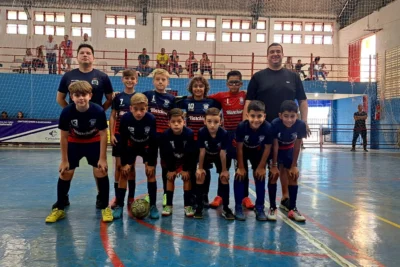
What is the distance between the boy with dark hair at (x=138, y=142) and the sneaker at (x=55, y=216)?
0.57 metres

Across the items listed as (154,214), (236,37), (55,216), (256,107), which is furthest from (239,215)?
(236,37)

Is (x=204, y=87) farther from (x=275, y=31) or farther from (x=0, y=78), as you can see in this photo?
(x=275, y=31)

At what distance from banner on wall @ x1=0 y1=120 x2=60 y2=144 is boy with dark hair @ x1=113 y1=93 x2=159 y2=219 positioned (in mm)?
11606

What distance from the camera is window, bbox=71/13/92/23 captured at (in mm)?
22172

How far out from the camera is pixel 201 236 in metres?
3.62

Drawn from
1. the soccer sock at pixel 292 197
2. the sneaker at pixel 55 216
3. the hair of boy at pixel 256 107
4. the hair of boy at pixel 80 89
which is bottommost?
the sneaker at pixel 55 216

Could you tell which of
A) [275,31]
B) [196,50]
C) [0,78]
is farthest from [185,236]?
[275,31]

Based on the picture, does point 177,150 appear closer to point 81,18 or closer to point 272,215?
point 272,215

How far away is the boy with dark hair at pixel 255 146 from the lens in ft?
13.8

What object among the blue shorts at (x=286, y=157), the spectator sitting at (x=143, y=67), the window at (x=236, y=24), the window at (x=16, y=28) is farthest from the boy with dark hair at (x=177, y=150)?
the window at (x=16, y=28)

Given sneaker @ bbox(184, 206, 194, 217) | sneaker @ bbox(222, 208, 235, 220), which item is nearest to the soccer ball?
sneaker @ bbox(184, 206, 194, 217)

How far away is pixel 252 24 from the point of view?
23.0 metres

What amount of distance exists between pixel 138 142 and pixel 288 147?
177cm

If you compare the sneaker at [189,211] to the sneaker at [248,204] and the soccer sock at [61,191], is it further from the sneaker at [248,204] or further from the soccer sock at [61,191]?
the soccer sock at [61,191]
